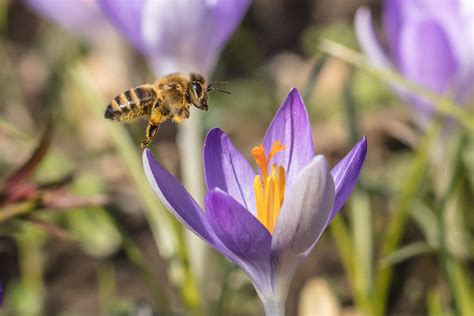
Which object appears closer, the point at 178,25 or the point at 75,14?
the point at 178,25

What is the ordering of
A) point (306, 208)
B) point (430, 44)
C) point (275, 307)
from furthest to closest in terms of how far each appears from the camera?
point (430, 44)
point (275, 307)
point (306, 208)

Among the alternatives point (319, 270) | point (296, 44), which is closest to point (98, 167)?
point (319, 270)

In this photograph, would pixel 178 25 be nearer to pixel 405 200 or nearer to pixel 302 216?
pixel 405 200

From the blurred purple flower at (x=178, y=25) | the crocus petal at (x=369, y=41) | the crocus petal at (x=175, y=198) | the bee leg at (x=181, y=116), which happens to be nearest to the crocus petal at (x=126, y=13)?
the blurred purple flower at (x=178, y=25)

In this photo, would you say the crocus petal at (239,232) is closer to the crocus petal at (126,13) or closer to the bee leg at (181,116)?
the bee leg at (181,116)

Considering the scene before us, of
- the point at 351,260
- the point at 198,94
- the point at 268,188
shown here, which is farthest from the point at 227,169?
the point at 351,260

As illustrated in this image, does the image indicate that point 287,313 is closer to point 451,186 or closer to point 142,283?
point 142,283

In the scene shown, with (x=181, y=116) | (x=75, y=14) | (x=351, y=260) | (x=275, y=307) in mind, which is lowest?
(x=275, y=307)

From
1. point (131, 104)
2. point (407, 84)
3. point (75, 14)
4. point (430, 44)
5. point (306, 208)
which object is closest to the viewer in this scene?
point (306, 208)

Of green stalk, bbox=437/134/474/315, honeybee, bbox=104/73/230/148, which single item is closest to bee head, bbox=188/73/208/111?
honeybee, bbox=104/73/230/148
